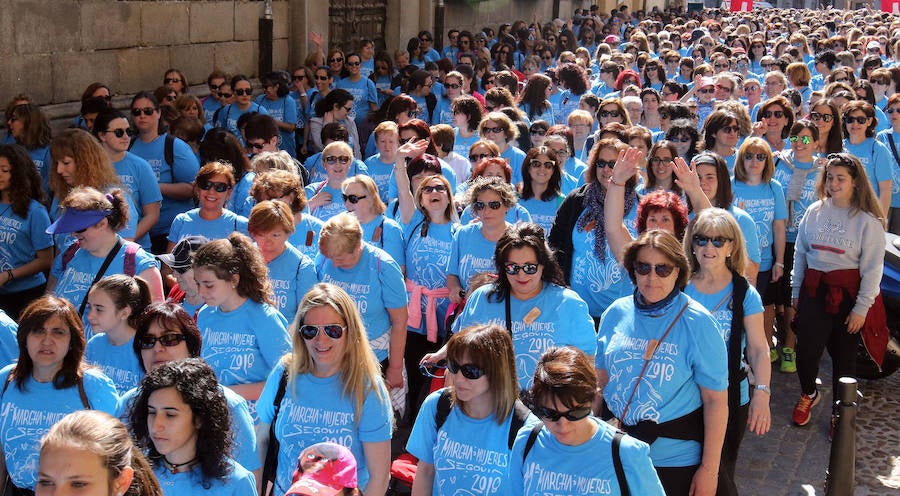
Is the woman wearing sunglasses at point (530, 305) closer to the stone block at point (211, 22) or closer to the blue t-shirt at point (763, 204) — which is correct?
the blue t-shirt at point (763, 204)

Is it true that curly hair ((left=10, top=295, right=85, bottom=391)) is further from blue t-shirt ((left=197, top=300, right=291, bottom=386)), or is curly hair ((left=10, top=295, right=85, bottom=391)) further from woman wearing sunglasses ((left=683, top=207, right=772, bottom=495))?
woman wearing sunglasses ((left=683, top=207, right=772, bottom=495))

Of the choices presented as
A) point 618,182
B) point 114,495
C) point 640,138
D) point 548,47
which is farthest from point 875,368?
point 548,47

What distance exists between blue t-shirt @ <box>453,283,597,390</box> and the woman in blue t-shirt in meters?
1.61

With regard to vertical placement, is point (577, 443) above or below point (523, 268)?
below

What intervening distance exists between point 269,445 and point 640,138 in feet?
15.5

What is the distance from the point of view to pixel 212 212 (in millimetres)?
6672

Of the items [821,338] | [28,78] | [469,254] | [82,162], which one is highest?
[28,78]

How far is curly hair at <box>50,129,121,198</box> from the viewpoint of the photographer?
7039 millimetres

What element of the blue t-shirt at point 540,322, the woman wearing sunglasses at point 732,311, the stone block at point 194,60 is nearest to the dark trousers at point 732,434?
the woman wearing sunglasses at point 732,311

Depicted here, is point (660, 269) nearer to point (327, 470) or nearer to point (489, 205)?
point (489, 205)

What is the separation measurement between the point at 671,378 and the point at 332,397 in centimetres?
137

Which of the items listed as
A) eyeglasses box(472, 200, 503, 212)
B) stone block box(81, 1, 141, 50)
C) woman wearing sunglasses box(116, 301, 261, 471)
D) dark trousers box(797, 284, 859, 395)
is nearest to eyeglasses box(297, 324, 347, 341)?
woman wearing sunglasses box(116, 301, 261, 471)

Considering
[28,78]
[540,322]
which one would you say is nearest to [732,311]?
[540,322]

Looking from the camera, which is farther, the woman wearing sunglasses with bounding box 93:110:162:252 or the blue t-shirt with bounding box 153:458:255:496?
the woman wearing sunglasses with bounding box 93:110:162:252
